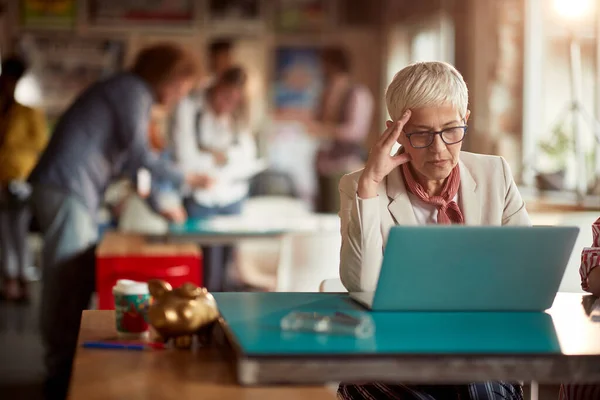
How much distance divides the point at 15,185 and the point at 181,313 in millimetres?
6393

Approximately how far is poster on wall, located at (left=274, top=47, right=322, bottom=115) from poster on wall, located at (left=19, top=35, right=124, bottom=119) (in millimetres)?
1712

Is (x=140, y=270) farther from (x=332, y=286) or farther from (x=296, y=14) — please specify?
(x=296, y=14)

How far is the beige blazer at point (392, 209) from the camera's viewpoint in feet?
7.12

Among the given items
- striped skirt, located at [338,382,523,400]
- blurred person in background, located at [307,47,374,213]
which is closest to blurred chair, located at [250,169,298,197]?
blurred person in background, located at [307,47,374,213]

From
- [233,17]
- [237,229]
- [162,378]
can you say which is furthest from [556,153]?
[233,17]

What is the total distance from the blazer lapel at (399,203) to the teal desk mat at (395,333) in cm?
36

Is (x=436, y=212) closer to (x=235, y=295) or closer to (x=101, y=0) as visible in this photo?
(x=235, y=295)

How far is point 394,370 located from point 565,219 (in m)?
1.97

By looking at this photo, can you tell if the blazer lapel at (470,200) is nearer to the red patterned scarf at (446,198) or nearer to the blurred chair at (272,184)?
the red patterned scarf at (446,198)

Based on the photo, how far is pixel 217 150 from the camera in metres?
5.93

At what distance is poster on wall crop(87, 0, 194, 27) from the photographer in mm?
10133

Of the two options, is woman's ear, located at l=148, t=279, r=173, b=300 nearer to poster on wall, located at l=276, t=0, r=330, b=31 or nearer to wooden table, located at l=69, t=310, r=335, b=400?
wooden table, located at l=69, t=310, r=335, b=400

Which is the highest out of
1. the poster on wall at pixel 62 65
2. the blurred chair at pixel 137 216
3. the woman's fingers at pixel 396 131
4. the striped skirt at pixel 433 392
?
the poster on wall at pixel 62 65

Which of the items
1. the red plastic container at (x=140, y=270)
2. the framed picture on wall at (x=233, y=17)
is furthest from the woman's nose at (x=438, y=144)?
the framed picture on wall at (x=233, y=17)
